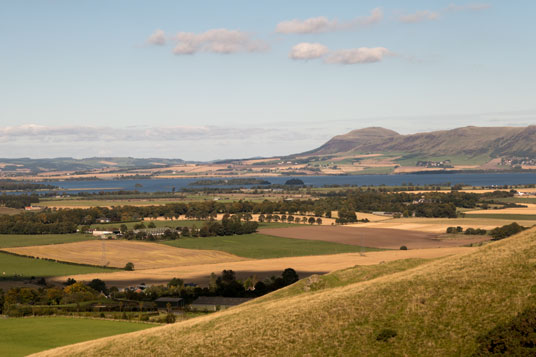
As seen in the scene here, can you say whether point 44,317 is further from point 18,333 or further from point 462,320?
point 462,320

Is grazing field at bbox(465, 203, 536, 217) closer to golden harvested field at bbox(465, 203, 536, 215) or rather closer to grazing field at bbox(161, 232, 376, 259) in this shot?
golden harvested field at bbox(465, 203, 536, 215)

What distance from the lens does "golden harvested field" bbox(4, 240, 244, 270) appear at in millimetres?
112938

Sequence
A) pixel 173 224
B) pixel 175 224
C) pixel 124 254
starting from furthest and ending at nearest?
pixel 173 224 < pixel 175 224 < pixel 124 254

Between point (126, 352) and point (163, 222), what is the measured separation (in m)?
141

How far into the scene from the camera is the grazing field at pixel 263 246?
397ft

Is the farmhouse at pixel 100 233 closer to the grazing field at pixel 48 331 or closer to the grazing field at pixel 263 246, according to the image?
the grazing field at pixel 263 246

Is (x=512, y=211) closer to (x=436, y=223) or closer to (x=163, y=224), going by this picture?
(x=436, y=223)

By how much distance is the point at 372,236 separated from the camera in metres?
142

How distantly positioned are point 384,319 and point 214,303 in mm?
38691

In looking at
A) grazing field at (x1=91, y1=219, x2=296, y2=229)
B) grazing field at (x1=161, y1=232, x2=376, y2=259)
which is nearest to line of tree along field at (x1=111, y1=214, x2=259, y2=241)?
grazing field at (x1=161, y1=232, x2=376, y2=259)

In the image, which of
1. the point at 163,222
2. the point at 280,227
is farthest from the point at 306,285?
the point at 163,222

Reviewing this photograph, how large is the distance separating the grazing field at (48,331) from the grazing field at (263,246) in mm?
56552

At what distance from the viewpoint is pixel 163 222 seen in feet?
594

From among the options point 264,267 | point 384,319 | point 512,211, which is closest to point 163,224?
point 264,267
